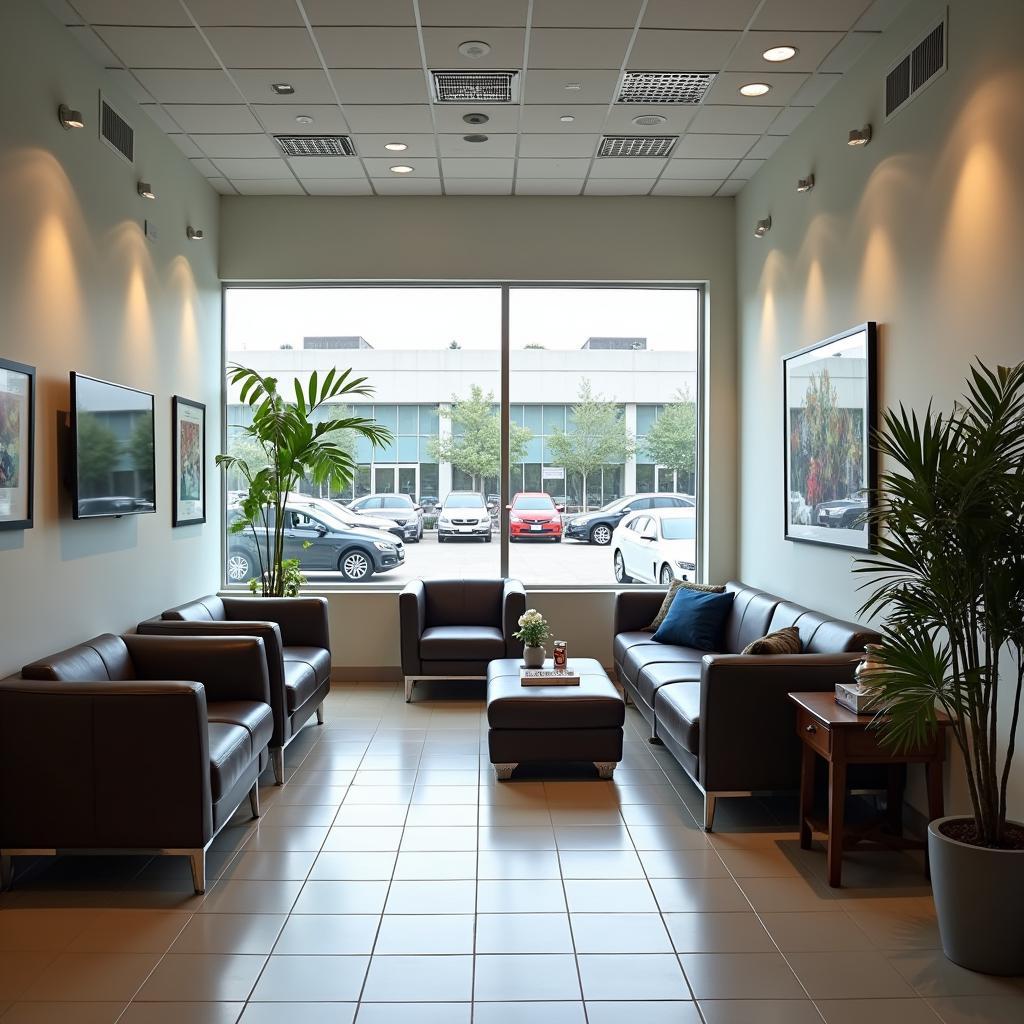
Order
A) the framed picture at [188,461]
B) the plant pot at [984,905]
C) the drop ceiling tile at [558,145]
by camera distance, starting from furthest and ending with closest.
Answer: the framed picture at [188,461] → the drop ceiling tile at [558,145] → the plant pot at [984,905]

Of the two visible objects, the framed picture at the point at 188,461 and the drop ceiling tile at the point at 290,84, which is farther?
the framed picture at the point at 188,461

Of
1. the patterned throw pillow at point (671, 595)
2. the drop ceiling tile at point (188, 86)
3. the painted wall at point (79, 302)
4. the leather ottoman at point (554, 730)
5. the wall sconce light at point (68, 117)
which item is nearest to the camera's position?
the painted wall at point (79, 302)

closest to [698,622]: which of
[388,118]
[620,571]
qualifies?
[620,571]

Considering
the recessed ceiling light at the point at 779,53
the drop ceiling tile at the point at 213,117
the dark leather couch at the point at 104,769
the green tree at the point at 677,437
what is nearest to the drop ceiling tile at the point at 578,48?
the recessed ceiling light at the point at 779,53

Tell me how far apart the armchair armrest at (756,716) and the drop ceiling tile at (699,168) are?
12.5 ft

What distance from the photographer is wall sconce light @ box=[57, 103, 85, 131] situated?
4.52 meters

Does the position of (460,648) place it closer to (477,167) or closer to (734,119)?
(477,167)

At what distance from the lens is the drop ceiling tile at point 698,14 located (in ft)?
14.3

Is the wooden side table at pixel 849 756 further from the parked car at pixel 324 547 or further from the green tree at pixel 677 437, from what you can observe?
the parked car at pixel 324 547

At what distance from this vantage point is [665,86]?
5281mm

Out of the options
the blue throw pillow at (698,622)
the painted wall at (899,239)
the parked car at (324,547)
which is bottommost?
the blue throw pillow at (698,622)

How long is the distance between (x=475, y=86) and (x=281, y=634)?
3.44 m

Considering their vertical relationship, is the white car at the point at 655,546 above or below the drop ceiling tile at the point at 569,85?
below

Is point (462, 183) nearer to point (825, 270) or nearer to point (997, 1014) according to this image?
point (825, 270)
